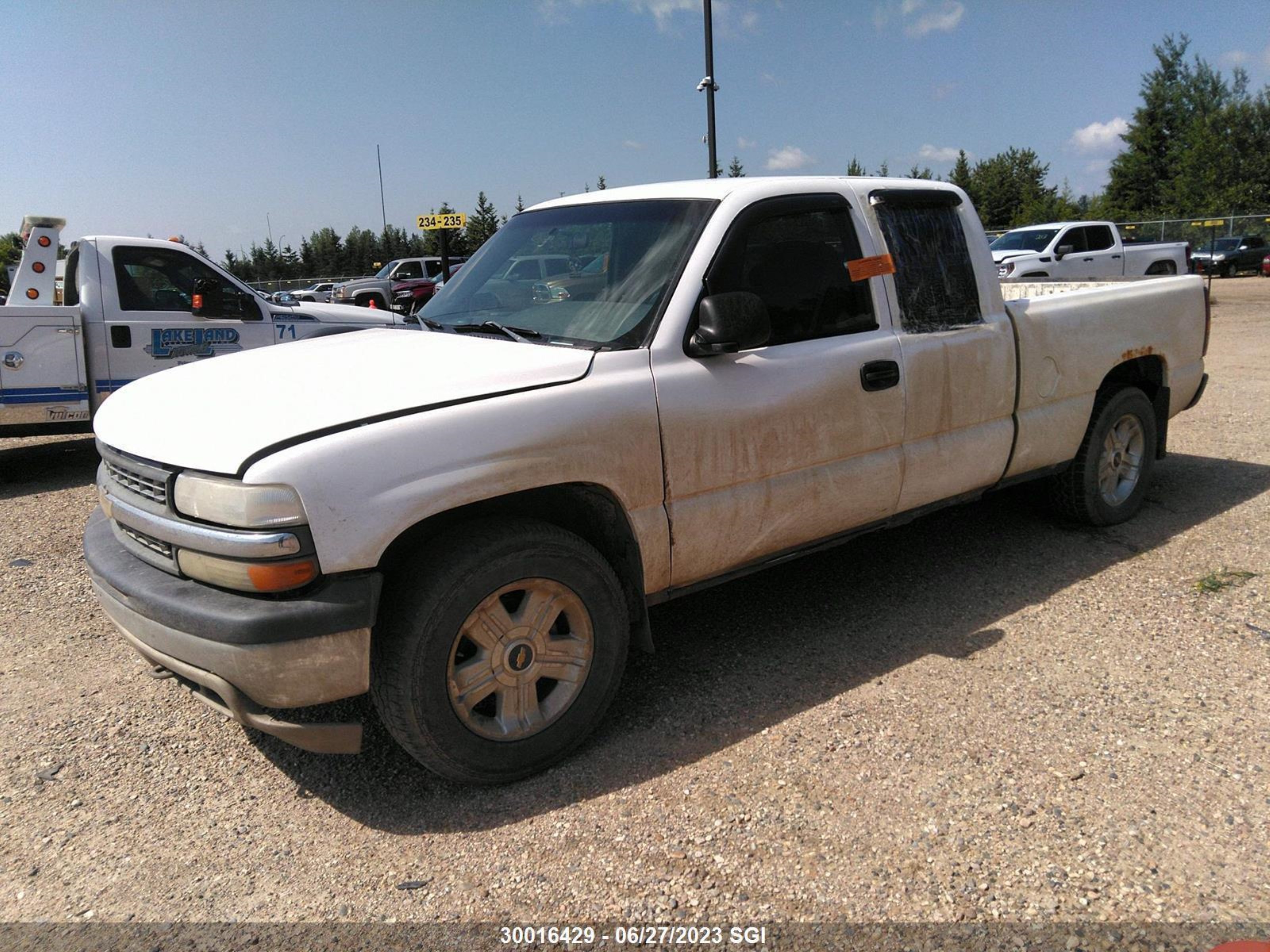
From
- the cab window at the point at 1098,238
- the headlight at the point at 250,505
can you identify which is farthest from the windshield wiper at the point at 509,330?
the cab window at the point at 1098,238

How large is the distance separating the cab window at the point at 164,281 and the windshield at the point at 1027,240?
590 inches

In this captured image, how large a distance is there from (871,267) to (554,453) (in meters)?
1.82

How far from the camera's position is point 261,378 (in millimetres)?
3244

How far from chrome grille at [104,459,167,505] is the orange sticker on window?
2774mm

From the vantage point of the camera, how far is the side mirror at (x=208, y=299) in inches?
315

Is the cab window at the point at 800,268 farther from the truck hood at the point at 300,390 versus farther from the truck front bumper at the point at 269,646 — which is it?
the truck front bumper at the point at 269,646

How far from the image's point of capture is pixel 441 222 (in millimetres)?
11148

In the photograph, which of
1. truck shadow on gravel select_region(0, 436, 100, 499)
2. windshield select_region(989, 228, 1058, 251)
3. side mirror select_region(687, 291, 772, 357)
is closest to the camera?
side mirror select_region(687, 291, 772, 357)

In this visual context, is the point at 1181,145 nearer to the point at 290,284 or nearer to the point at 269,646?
the point at 290,284

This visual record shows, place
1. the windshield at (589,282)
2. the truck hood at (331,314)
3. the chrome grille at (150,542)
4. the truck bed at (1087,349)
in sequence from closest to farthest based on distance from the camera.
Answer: the chrome grille at (150,542)
the windshield at (589,282)
the truck bed at (1087,349)
the truck hood at (331,314)

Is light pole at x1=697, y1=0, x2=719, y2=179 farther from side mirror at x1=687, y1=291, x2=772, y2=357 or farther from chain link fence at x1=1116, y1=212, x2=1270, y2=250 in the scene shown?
chain link fence at x1=1116, y1=212, x2=1270, y2=250

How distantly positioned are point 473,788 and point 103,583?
1431 mm

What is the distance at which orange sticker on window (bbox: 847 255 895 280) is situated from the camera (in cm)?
397

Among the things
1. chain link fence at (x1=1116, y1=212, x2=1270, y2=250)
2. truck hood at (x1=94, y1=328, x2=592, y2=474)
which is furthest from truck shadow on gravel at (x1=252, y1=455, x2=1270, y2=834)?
chain link fence at (x1=1116, y1=212, x2=1270, y2=250)
